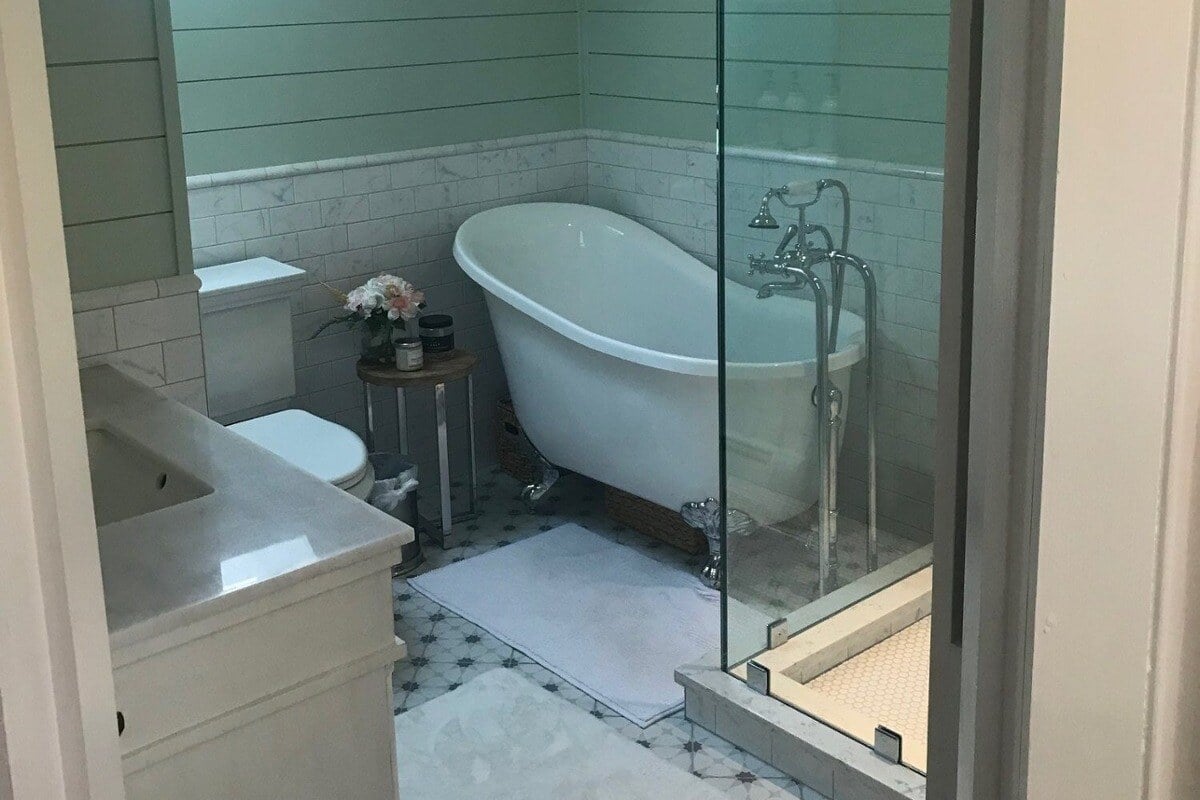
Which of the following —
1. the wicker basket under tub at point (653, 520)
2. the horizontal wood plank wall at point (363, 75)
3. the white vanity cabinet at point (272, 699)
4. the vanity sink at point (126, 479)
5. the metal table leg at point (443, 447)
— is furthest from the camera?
the metal table leg at point (443, 447)

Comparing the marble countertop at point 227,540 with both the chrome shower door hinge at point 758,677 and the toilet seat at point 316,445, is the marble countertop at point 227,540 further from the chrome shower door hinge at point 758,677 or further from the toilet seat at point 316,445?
the chrome shower door hinge at point 758,677

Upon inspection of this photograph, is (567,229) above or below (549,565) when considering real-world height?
above

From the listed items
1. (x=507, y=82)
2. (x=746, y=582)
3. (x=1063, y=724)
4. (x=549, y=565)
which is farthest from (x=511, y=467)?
(x=1063, y=724)

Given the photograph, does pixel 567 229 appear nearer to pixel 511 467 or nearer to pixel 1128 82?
pixel 511 467

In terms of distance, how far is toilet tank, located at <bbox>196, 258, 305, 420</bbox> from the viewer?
3.56m

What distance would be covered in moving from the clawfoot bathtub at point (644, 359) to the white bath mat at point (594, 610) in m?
0.24

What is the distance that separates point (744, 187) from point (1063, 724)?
6.79 feet

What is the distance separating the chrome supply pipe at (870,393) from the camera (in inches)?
115

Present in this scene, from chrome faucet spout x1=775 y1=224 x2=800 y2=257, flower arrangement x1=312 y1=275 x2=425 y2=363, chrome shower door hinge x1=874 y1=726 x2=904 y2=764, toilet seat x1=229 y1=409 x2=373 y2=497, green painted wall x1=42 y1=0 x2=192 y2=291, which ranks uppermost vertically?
green painted wall x1=42 y1=0 x2=192 y2=291

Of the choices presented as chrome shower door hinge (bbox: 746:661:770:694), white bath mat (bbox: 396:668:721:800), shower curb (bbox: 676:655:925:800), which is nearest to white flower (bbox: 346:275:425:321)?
white bath mat (bbox: 396:668:721:800)

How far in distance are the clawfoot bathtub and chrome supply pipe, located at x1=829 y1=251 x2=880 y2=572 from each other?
0.03m

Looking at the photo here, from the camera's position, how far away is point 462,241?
4160 millimetres

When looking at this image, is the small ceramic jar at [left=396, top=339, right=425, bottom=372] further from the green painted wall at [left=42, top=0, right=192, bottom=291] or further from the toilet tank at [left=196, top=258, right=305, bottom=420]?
the green painted wall at [left=42, top=0, right=192, bottom=291]

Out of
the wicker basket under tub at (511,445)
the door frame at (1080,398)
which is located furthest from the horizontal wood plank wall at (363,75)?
the door frame at (1080,398)
